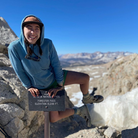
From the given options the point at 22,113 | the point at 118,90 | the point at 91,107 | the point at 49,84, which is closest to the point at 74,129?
the point at 91,107

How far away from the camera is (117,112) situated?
2.89 m

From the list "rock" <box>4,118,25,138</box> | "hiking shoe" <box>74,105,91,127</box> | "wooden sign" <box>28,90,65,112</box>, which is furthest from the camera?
"hiking shoe" <box>74,105,91,127</box>

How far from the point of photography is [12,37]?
4.76m

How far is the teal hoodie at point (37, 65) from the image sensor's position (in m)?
1.89

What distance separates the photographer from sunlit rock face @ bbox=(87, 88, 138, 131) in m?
2.85

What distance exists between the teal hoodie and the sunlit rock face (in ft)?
5.19

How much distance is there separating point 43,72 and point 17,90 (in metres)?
1.28

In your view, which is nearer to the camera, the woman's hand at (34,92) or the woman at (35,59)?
the woman at (35,59)

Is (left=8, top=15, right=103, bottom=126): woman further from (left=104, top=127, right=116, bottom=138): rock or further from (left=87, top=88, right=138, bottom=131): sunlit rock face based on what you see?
(left=104, top=127, right=116, bottom=138): rock

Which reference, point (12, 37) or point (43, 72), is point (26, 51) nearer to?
point (43, 72)

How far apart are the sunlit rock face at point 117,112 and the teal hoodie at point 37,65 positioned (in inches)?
62.3

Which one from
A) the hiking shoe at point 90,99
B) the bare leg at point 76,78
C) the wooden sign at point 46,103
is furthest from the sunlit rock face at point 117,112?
the wooden sign at point 46,103

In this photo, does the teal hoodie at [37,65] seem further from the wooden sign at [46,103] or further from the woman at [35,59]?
the wooden sign at [46,103]

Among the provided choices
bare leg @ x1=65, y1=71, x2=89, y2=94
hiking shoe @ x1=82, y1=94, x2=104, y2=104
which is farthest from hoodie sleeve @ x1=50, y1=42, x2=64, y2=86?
hiking shoe @ x1=82, y1=94, x2=104, y2=104
